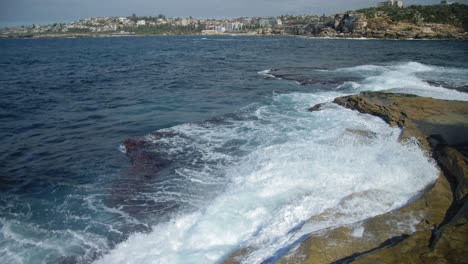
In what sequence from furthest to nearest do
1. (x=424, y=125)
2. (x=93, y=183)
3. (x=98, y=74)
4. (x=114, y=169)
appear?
(x=98, y=74) < (x=424, y=125) < (x=114, y=169) < (x=93, y=183)

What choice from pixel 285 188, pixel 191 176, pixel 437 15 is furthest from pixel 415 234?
pixel 437 15

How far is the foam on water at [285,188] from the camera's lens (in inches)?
272

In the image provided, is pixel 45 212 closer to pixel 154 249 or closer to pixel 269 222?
pixel 154 249

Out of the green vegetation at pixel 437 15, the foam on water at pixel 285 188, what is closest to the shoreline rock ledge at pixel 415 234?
the foam on water at pixel 285 188

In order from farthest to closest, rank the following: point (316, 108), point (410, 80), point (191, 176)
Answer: point (410, 80) < point (316, 108) < point (191, 176)

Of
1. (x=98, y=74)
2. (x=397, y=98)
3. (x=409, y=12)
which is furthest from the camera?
(x=409, y=12)

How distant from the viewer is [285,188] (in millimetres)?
8875

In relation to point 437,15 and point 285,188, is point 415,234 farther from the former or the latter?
point 437,15

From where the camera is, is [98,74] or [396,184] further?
[98,74]

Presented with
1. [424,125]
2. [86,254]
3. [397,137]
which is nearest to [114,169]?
[86,254]

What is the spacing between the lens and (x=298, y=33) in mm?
151375

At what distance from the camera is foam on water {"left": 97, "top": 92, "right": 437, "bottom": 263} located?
22.7ft

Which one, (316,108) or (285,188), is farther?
(316,108)

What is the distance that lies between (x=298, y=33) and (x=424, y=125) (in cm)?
14723
